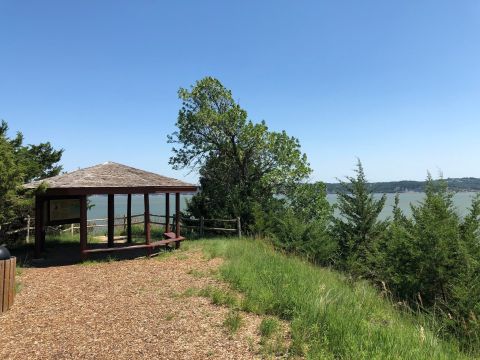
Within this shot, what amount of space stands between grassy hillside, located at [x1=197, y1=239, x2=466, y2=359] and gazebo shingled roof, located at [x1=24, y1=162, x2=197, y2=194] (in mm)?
6002

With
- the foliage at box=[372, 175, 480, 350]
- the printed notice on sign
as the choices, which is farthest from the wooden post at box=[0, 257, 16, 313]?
the foliage at box=[372, 175, 480, 350]

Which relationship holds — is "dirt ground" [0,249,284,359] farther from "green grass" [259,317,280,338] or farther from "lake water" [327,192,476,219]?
"lake water" [327,192,476,219]

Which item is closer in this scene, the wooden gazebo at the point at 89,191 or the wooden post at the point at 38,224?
the wooden gazebo at the point at 89,191

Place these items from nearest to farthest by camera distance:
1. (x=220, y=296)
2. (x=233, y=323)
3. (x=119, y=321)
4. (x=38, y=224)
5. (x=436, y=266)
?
(x=233, y=323), (x=119, y=321), (x=220, y=296), (x=436, y=266), (x=38, y=224)

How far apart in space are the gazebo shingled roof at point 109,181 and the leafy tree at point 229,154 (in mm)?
6894

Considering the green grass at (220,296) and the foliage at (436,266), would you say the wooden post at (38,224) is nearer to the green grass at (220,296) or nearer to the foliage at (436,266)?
the green grass at (220,296)

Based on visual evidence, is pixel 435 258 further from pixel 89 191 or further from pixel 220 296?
pixel 89 191

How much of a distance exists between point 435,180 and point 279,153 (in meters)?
10.2

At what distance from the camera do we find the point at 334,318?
5.57m

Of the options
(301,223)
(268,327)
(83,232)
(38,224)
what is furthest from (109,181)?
(268,327)

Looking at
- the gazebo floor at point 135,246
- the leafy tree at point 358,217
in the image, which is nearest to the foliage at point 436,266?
the leafy tree at point 358,217

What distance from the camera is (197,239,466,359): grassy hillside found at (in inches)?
186

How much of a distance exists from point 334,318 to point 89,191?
9560 millimetres

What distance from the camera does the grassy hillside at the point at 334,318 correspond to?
4.73 m
